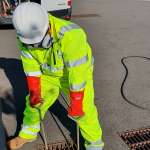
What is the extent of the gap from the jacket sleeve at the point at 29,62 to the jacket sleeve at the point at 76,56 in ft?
1.76

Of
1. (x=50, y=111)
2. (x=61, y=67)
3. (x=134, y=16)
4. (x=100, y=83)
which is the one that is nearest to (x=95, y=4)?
(x=134, y=16)

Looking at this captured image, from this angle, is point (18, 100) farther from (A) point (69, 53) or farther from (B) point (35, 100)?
(A) point (69, 53)

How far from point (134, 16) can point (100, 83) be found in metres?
5.91

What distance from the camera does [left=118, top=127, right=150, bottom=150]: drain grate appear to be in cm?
429

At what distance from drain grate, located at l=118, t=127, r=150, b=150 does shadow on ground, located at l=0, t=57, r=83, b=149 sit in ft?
2.35

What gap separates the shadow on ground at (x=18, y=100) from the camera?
4.75m

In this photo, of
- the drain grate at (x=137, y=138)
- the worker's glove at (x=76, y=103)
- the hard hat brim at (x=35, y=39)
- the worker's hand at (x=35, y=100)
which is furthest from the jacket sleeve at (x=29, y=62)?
the drain grate at (x=137, y=138)

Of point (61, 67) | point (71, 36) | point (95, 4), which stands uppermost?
point (71, 36)

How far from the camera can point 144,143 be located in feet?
14.3

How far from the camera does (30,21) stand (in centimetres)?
302

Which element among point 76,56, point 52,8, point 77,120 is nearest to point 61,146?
point 77,120

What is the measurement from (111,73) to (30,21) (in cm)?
357

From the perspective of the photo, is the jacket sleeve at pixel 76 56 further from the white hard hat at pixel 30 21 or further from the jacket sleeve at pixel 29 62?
the jacket sleeve at pixel 29 62

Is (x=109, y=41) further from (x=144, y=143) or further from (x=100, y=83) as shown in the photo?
(x=144, y=143)
